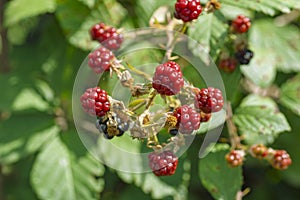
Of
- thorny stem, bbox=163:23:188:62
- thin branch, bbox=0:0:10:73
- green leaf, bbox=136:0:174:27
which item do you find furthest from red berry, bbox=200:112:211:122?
thin branch, bbox=0:0:10:73

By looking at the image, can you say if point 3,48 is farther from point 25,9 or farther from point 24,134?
point 24,134

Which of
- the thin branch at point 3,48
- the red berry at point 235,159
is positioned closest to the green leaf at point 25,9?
the thin branch at point 3,48

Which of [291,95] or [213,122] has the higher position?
[213,122]

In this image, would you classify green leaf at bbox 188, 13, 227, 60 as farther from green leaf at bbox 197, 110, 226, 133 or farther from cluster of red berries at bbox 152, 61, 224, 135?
cluster of red berries at bbox 152, 61, 224, 135

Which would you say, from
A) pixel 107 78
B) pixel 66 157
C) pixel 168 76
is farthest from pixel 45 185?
pixel 168 76

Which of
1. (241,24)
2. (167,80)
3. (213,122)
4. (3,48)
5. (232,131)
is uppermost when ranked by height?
(167,80)

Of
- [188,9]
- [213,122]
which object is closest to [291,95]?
[213,122]
